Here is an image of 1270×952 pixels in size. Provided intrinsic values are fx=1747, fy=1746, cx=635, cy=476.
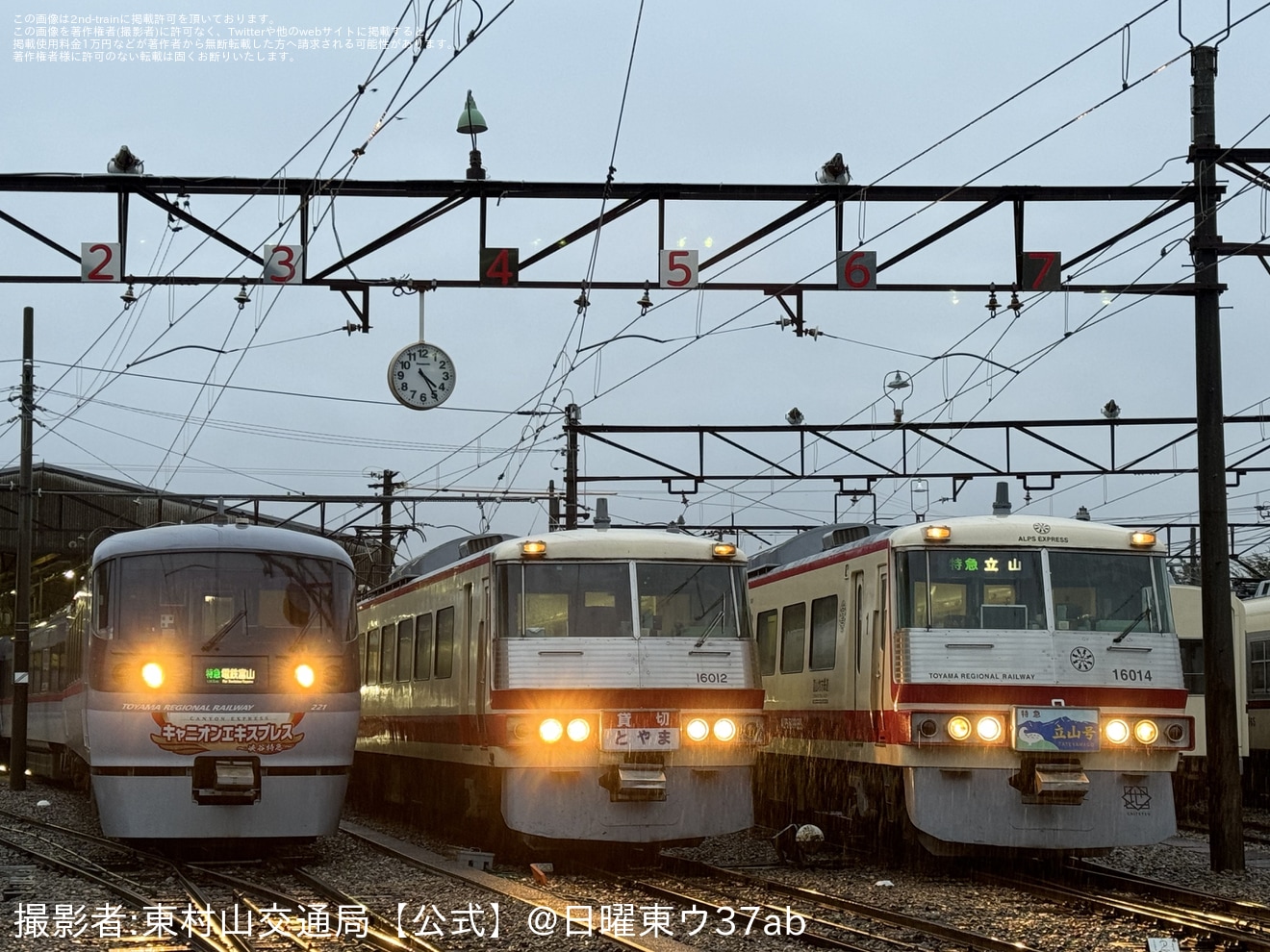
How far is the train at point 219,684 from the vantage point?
14859mm

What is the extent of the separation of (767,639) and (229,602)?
20.9 ft

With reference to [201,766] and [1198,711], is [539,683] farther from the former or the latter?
[1198,711]

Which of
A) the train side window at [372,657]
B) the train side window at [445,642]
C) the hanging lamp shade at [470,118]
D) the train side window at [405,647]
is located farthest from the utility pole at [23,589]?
the hanging lamp shade at [470,118]

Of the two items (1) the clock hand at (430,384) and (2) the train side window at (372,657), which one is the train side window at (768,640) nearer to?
(1) the clock hand at (430,384)

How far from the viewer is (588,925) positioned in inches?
429

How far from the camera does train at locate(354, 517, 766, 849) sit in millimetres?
14797

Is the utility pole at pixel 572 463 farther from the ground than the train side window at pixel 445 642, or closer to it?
farther from the ground

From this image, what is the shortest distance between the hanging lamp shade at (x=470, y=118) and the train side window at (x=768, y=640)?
6215 millimetres

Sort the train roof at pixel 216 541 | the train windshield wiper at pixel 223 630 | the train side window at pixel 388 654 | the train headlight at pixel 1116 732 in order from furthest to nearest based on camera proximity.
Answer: the train side window at pixel 388 654
the train roof at pixel 216 541
the train windshield wiper at pixel 223 630
the train headlight at pixel 1116 732

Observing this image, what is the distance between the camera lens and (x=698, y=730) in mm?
15070

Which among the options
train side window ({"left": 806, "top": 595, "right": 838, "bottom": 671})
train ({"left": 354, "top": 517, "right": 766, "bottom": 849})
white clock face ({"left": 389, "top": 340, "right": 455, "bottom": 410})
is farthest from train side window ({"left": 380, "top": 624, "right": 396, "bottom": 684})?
train side window ({"left": 806, "top": 595, "right": 838, "bottom": 671})

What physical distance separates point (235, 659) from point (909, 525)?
19.7 ft

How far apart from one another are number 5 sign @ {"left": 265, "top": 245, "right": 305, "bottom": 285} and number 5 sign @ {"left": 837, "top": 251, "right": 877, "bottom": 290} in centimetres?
531

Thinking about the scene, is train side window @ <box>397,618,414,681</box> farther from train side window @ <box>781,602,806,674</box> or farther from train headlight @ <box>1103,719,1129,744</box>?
train headlight @ <box>1103,719,1129,744</box>
